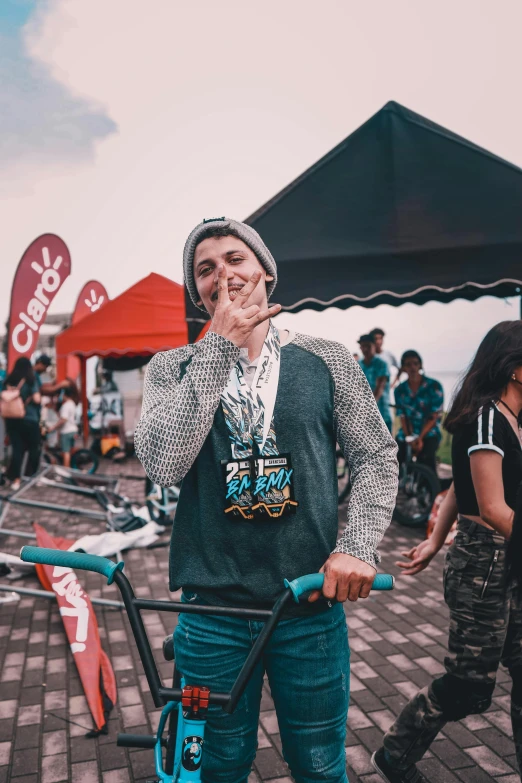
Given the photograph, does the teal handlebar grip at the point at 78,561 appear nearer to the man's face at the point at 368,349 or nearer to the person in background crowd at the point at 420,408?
the person in background crowd at the point at 420,408

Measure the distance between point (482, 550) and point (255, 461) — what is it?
117 centimetres

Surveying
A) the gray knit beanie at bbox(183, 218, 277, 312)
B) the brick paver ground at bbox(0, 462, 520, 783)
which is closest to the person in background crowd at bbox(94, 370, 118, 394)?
the brick paver ground at bbox(0, 462, 520, 783)

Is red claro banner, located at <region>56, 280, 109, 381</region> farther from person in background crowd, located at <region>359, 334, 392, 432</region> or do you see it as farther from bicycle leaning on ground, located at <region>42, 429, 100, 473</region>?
person in background crowd, located at <region>359, 334, 392, 432</region>

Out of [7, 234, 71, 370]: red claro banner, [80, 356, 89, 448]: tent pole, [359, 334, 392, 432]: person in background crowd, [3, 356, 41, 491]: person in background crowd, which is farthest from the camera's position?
[80, 356, 89, 448]: tent pole

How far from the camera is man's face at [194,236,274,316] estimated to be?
1531mm

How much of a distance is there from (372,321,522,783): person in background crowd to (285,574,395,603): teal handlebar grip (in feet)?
2.80

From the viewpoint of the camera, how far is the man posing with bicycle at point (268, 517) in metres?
1.49

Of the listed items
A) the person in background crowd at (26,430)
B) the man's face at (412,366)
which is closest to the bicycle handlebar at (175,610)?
the man's face at (412,366)

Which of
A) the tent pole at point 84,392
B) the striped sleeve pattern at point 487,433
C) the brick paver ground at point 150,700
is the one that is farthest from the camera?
the tent pole at point 84,392

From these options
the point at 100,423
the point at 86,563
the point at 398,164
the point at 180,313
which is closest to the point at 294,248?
the point at 398,164

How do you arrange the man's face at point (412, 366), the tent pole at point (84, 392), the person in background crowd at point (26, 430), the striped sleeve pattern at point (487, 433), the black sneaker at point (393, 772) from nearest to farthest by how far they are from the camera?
1. the striped sleeve pattern at point (487, 433)
2. the black sneaker at point (393, 772)
3. the man's face at point (412, 366)
4. the person in background crowd at point (26, 430)
5. the tent pole at point (84, 392)

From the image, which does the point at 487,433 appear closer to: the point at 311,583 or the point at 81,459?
the point at 311,583

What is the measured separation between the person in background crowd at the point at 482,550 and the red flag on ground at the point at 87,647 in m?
1.54

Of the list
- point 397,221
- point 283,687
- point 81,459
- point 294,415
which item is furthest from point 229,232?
point 81,459
